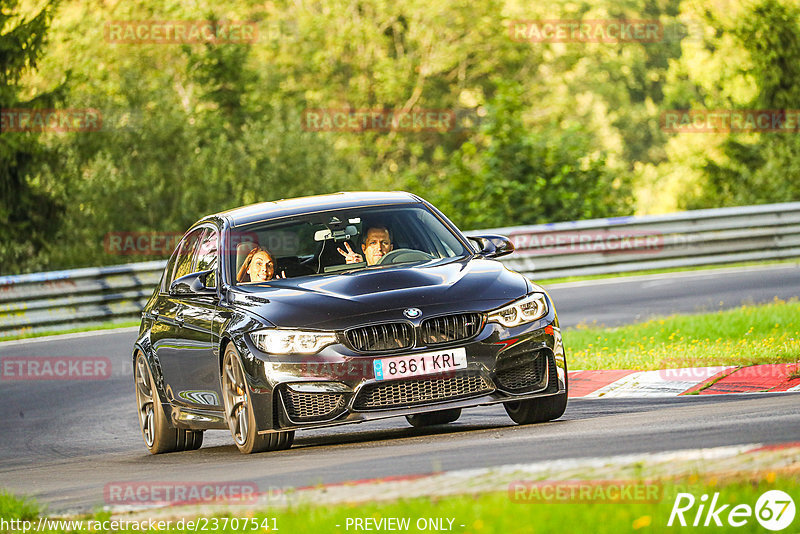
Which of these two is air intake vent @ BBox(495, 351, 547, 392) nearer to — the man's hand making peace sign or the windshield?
the windshield

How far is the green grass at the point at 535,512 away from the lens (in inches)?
195

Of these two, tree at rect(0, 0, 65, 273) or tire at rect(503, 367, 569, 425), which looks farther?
tree at rect(0, 0, 65, 273)

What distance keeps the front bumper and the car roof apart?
Answer: 5.28 feet

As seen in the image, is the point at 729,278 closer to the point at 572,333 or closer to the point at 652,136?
the point at 572,333

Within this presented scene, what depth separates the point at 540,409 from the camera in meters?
9.17

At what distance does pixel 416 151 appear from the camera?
47.5 metres

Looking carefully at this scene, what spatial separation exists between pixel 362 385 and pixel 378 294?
59 centimetres

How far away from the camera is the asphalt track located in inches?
281

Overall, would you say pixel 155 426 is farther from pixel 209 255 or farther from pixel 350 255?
pixel 350 255
